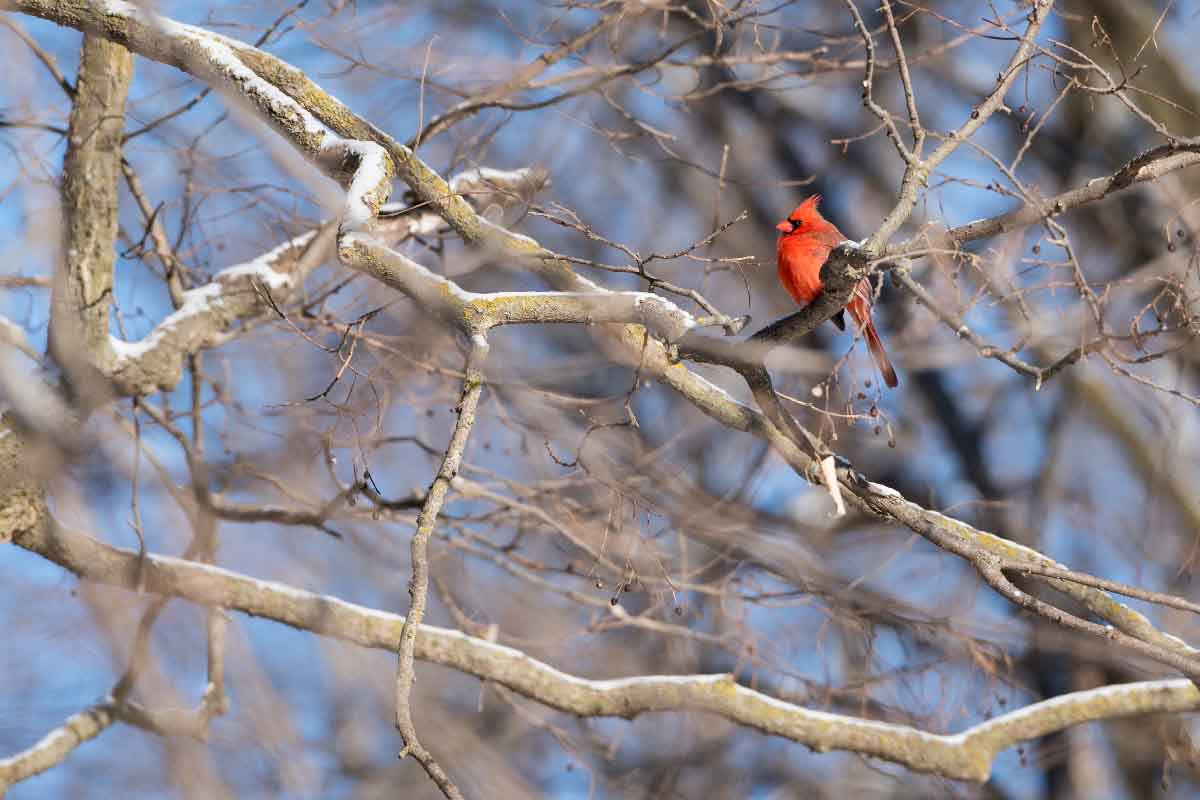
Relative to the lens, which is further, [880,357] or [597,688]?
[597,688]

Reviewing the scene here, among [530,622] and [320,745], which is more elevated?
[530,622]

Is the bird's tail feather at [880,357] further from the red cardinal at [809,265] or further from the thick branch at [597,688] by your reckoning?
the thick branch at [597,688]

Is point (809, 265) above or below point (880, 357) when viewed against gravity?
above

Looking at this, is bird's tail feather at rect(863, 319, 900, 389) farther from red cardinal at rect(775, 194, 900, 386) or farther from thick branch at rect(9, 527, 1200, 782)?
thick branch at rect(9, 527, 1200, 782)

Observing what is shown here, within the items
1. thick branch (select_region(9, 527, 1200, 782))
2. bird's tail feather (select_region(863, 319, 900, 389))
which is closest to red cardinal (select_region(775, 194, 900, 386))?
bird's tail feather (select_region(863, 319, 900, 389))

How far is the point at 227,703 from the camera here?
14.9 feet

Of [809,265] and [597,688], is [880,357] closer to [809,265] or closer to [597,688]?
[809,265]

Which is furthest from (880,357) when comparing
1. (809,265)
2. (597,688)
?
(597,688)

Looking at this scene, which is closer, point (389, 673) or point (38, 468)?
point (38, 468)

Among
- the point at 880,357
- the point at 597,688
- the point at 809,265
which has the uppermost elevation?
the point at 809,265

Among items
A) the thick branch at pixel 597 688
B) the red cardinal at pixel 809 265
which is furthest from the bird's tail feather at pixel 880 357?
the thick branch at pixel 597 688

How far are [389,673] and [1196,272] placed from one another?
540 centimetres

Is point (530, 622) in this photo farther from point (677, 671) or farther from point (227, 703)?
point (227, 703)

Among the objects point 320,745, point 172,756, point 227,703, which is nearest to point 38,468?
point 227,703
